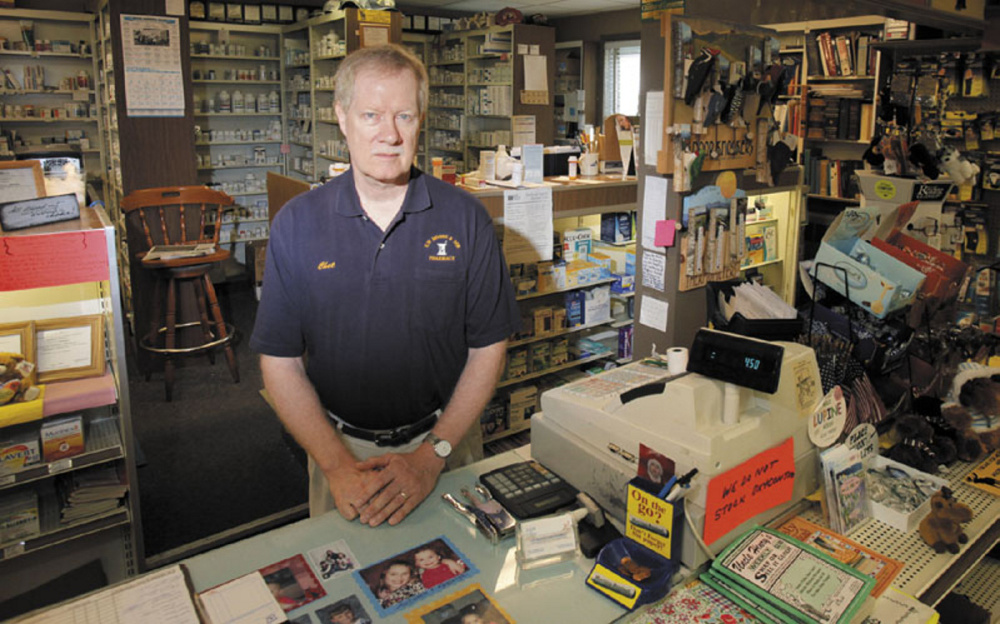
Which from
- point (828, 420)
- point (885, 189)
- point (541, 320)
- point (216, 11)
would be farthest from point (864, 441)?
point (216, 11)

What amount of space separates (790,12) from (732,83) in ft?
1.75

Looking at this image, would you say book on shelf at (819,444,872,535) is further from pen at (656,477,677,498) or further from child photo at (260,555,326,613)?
child photo at (260,555,326,613)

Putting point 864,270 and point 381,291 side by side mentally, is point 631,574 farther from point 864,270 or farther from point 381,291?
point 864,270

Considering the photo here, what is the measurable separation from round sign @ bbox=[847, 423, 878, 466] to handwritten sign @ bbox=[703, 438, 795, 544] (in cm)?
23

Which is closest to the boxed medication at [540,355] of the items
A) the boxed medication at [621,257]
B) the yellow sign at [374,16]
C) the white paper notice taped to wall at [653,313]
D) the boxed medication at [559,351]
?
the boxed medication at [559,351]

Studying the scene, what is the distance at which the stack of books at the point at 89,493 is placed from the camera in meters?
2.38

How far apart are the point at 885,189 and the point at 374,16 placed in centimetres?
456

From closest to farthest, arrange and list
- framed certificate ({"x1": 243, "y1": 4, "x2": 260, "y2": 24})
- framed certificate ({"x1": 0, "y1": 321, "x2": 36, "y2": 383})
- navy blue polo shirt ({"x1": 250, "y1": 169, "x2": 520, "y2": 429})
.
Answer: navy blue polo shirt ({"x1": 250, "y1": 169, "x2": 520, "y2": 429}) → framed certificate ({"x1": 0, "y1": 321, "x2": 36, "y2": 383}) → framed certificate ({"x1": 243, "y1": 4, "x2": 260, "y2": 24})

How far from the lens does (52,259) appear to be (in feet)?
7.06

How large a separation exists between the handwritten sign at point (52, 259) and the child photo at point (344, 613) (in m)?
1.52

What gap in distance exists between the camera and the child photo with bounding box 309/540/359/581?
1.32 meters

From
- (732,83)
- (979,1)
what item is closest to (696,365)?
(732,83)

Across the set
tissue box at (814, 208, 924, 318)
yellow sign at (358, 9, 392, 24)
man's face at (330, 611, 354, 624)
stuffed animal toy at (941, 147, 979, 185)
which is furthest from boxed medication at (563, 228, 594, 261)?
yellow sign at (358, 9, 392, 24)

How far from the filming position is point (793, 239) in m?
3.75
